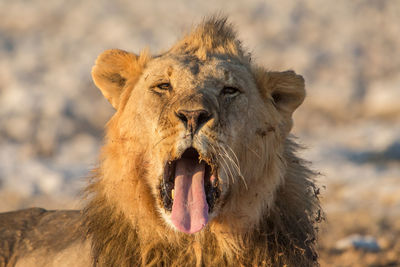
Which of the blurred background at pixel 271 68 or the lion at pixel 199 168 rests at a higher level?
the blurred background at pixel 271 68

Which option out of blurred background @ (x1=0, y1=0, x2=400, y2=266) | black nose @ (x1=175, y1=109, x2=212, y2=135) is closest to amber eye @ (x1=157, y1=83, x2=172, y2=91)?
black nose @ (x1=175, y1=109, x2=212, y2=135)

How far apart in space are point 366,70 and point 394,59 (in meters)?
0.97

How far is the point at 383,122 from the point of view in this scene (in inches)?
496

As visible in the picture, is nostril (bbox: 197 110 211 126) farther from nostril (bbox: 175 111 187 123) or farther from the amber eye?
the amber eye

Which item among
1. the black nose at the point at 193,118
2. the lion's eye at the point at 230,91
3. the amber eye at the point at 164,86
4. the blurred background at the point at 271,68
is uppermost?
the blurred background at the point at 271,68

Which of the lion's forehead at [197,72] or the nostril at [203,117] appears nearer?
the nostril at [203,117]

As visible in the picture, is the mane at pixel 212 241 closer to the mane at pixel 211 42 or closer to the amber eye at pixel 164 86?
the amber eye at pixel 164 86

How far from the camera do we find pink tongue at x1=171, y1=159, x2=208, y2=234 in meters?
3.32

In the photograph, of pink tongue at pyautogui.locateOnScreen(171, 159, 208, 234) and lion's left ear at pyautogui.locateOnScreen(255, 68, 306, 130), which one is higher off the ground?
lion's left ear at pyautogui.locateOnScreen(255, 68, 306, 130)

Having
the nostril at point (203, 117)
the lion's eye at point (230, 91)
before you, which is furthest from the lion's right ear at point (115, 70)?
the nostril at point (203, 117)

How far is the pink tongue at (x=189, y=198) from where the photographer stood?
3.32m

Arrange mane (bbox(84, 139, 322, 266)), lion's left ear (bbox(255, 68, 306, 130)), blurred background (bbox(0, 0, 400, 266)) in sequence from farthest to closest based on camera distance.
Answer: blurred background (bbox(0, 0, 400, 266)) → lion's left ear (bbox(255, 68, 306, 130)) → mane (bbox(84, 139, 322, 266))

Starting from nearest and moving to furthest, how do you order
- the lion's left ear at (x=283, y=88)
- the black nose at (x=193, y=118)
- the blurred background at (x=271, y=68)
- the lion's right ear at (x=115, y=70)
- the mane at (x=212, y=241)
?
the black nose at (x=193, y=118), the mane at (x=212, y=241), the lion's left ear at (x=283, y=88), the lion's right ear at (x=115, y=70), the blurred background at (x=271, y=68)

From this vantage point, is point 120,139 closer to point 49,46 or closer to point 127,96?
point 127,96
